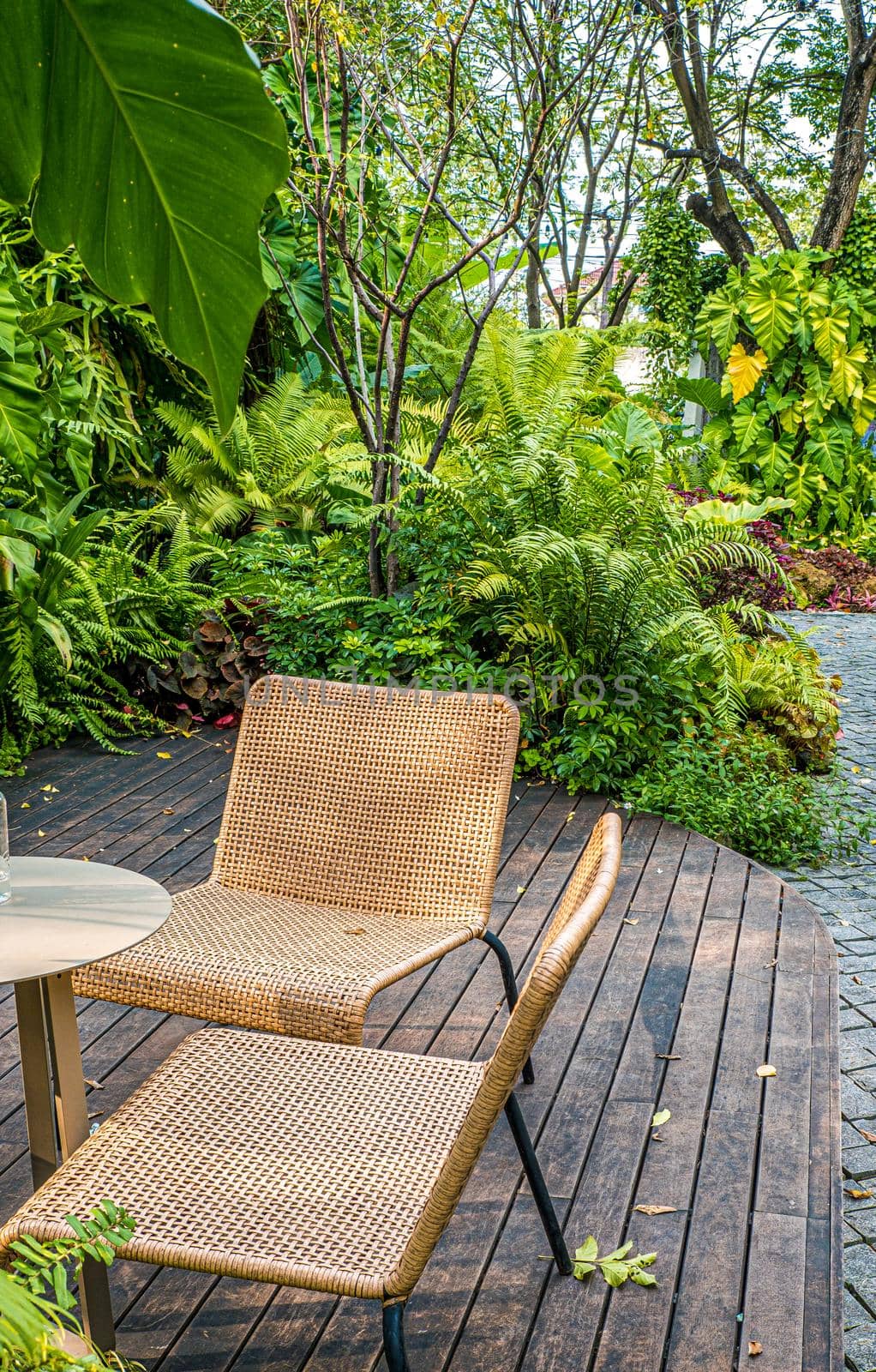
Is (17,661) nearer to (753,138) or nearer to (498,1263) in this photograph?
(498,1263)

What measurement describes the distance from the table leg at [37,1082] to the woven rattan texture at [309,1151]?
154 millimetres

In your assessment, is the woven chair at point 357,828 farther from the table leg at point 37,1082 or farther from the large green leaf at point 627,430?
the large green leaf at point 627,430

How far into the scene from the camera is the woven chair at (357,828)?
2336mm

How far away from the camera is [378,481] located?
5355mm

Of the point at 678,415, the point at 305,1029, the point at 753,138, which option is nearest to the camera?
the point at 305,1029

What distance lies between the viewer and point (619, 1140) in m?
2.42

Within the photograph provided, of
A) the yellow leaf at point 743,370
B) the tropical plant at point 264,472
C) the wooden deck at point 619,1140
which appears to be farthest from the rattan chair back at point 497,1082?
the yellow leaf at point 743,370

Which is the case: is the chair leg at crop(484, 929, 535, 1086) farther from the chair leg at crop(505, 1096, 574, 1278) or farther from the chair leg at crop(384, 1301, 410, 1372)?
the chair leg at crop(384, 1301, 410, 1372)

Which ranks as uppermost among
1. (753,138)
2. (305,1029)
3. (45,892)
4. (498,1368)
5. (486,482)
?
(753,138)

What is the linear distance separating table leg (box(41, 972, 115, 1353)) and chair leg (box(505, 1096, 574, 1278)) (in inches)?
27.4

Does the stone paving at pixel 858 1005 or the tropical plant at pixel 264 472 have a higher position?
the tropical plant at pixel 264 472

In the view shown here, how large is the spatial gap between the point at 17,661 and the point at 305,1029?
3261 mm

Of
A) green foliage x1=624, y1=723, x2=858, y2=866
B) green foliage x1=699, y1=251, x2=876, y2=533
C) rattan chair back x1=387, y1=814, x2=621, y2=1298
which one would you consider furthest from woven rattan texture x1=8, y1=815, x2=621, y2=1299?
green foliage x1=699, y1=251, x2=876, y2=533

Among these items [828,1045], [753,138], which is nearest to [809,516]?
[753,138]
